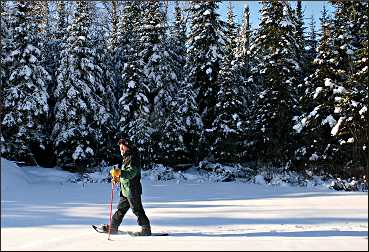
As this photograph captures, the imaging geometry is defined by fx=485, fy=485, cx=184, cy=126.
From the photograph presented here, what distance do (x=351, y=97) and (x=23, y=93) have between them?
56.7 feet

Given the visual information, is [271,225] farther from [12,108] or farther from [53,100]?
[53,100]

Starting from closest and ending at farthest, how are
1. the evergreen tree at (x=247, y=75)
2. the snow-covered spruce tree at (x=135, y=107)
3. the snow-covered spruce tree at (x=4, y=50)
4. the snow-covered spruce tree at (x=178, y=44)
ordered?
the snow-covered spruce tree at (x=4, y=50), the snow-covered spruce tree at (x=135, y=107), the evergreen tree at (x=247, y=75), the snow-covered spruce tree at (x=178, y=44)

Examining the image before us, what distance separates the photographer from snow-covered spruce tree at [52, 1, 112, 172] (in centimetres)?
2823

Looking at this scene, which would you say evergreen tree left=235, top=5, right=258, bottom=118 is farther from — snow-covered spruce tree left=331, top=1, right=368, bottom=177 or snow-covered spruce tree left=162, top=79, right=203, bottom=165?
snow-covered spruce tree left=331, top=1, right=368, bottom=177

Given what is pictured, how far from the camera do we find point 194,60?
99.7ft

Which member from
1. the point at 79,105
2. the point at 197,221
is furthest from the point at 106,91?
the point at 197,221

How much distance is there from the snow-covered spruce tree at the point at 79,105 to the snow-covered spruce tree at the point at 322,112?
39.3 ft

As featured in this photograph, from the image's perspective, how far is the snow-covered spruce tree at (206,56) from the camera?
29.9 m

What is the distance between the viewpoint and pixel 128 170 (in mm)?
8898

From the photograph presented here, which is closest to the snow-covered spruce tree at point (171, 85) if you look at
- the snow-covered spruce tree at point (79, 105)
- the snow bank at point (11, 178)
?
the snow-covered spruce tree at point (79, 105)

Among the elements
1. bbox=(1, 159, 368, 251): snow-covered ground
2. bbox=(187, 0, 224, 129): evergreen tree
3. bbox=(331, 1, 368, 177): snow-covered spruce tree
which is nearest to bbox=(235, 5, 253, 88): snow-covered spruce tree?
bbox=(187, 0, 224, 129): evergreen tree

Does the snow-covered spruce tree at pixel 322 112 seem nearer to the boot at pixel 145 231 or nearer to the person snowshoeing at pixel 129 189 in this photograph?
the person snowshoeing at pixel 129 189

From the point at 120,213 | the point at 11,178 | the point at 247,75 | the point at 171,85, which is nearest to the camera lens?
the point at 120,213

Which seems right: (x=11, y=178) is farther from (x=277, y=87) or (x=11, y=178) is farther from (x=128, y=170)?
(x=277, y=87)
